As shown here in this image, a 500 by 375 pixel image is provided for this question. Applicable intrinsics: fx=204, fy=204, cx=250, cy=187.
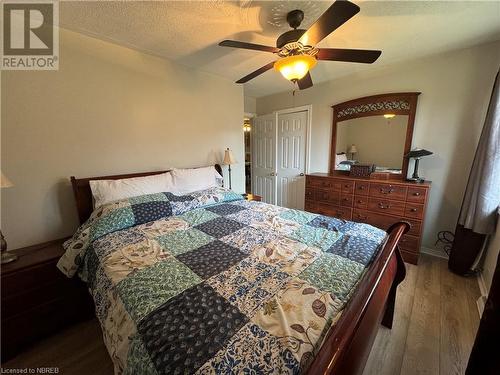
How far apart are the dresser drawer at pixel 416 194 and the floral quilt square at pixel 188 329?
248 centimetres

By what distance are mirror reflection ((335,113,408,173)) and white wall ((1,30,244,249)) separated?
2.25m

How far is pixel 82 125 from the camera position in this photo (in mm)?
1944

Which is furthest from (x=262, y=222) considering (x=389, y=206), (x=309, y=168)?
(x=309, y=168)

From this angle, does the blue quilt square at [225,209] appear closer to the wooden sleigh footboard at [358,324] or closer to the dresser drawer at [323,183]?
the wooden sleigh footboard at [358,324]

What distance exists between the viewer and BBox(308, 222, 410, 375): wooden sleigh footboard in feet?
1.91

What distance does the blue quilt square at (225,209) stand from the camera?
208cm

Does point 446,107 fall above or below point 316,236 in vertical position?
above

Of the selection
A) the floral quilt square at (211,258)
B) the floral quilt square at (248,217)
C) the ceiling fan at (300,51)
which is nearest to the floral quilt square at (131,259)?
the floral quilt square at (211,258)

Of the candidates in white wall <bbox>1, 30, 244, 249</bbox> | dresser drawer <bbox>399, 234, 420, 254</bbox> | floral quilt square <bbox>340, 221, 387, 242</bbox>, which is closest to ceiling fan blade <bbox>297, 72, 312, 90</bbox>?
floral quilt square <bbox>340, 221, 387, 242</bbox>

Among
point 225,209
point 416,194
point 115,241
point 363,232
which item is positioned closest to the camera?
point 115,241

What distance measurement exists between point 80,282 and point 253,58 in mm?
2776

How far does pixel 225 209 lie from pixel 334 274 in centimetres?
132

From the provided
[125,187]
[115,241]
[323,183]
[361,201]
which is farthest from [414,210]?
[125,187]

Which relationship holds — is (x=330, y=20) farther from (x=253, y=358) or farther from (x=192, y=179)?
(x=192, y=179)
